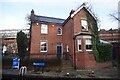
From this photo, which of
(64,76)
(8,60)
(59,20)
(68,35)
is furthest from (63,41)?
(64,76)

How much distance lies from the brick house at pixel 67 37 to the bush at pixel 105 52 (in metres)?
1.15

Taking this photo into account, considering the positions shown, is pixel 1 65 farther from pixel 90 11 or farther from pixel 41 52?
pixel 90 11

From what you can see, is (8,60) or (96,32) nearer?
(8,60)

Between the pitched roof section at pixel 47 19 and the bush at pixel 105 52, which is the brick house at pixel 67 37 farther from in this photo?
the bush at pixel 105 52

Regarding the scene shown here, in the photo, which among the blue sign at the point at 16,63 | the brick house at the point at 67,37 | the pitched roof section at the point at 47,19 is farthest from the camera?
the pitched roof section at the point at 47,19

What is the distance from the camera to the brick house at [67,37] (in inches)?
1003

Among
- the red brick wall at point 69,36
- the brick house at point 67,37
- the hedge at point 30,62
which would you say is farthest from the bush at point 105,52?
the hedge at point 30,62

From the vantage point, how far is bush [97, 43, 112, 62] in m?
25.5

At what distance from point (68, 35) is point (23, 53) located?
262 inches

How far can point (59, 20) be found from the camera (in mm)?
34219

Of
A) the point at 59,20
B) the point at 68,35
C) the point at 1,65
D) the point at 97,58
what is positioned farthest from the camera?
the point at 59,20

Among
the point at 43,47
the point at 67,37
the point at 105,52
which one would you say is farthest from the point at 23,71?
the point at 67,37

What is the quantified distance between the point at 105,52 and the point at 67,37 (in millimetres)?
6317

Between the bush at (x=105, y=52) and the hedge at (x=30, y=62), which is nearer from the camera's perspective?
the hedge at (x=30, y=62)
